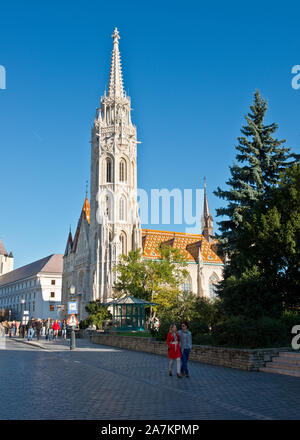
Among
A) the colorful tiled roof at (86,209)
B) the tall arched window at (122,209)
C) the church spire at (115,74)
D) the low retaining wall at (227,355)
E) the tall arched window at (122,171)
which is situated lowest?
the low retaining wall at (227,355)

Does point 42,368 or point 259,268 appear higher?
point 259,268

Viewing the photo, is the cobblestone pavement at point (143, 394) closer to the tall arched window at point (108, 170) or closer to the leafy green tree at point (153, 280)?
the leafy green tree at point (153, 280)

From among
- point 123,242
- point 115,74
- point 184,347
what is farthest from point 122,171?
point 184,347

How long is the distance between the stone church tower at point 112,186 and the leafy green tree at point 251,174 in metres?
38.0

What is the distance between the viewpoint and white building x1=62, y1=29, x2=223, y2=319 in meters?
66.7

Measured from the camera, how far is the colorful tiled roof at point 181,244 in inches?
3150

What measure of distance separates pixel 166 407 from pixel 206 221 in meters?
95.3

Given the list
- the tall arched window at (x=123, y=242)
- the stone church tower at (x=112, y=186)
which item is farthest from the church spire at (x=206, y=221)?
the tall arched window at (x=123, y=242)

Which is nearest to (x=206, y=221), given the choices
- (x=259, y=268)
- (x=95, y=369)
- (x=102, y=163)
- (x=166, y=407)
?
(x=102, y=163)

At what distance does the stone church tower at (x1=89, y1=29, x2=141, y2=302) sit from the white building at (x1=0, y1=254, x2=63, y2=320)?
3072 centimetres

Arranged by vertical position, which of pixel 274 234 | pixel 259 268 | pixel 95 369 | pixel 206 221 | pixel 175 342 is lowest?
pixel 95 369
